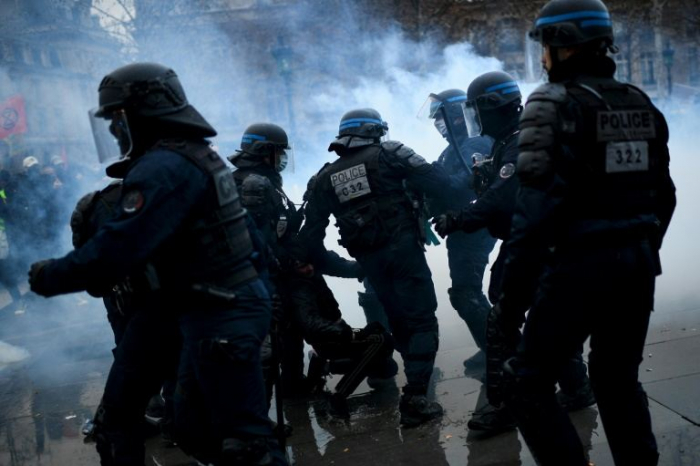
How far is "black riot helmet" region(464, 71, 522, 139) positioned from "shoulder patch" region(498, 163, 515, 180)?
35 cm

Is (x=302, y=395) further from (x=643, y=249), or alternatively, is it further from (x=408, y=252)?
(x=643, y=249)

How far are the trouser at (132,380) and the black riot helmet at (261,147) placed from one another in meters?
2.32

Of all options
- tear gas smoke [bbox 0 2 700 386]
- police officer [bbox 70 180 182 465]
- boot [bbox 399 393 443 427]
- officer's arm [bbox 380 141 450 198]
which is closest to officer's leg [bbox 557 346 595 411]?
boot [bbox 399 393 443 427]

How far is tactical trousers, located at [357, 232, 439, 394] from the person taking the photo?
16.0ft

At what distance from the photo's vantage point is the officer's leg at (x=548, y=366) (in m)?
2.94

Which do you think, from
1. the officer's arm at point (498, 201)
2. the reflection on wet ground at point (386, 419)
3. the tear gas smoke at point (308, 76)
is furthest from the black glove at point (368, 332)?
the tear gas smoke at point (308, 76)

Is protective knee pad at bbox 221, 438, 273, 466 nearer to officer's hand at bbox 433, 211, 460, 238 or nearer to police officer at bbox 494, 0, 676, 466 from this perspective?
police officer at bbox 494, 0, 676, 466

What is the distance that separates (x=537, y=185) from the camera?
9.52ft

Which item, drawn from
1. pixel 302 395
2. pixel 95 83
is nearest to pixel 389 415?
pixel 302 395

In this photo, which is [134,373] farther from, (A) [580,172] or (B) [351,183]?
(B) [351,183]

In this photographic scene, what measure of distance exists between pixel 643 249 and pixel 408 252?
212cm

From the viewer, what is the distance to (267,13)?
32531mm

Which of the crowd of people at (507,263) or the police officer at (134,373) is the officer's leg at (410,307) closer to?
the crowd of people at (507,263)

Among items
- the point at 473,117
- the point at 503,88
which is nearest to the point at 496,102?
the point at 503,88
